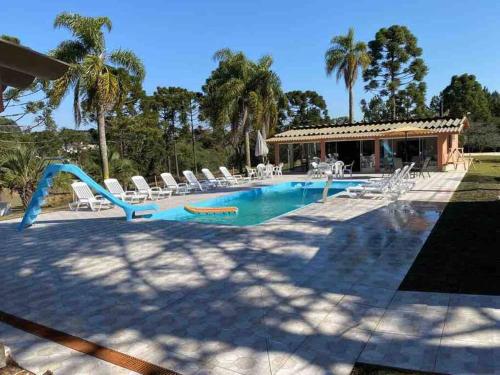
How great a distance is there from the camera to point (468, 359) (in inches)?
129

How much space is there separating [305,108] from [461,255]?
132ft

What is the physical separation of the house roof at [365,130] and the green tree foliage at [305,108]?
17468 mm

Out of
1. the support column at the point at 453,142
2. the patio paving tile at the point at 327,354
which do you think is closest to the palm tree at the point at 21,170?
the patio paving tile at the point at 327,354

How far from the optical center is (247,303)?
4770mm

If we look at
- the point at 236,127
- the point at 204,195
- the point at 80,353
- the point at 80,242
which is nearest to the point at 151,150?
the point at 236,127

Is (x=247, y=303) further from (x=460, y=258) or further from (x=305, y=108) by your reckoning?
(x=305, y=108)

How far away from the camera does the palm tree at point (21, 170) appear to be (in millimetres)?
15734

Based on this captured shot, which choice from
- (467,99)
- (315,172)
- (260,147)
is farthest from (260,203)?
(467,99)

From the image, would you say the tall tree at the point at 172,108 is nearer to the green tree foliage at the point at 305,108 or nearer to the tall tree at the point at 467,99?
the green tree foliage at the point at 305,108

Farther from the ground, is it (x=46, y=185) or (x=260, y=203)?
(x=46, y=185)

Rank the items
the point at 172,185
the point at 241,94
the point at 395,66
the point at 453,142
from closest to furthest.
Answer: the point at 172,185, the point at 241,94, the point at 453,142, the point at 395,66

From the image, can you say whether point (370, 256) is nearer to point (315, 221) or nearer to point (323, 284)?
point (323, 284)

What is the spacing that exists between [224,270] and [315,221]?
3.81 meters

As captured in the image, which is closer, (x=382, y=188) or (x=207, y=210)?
(x=207, y=210)
